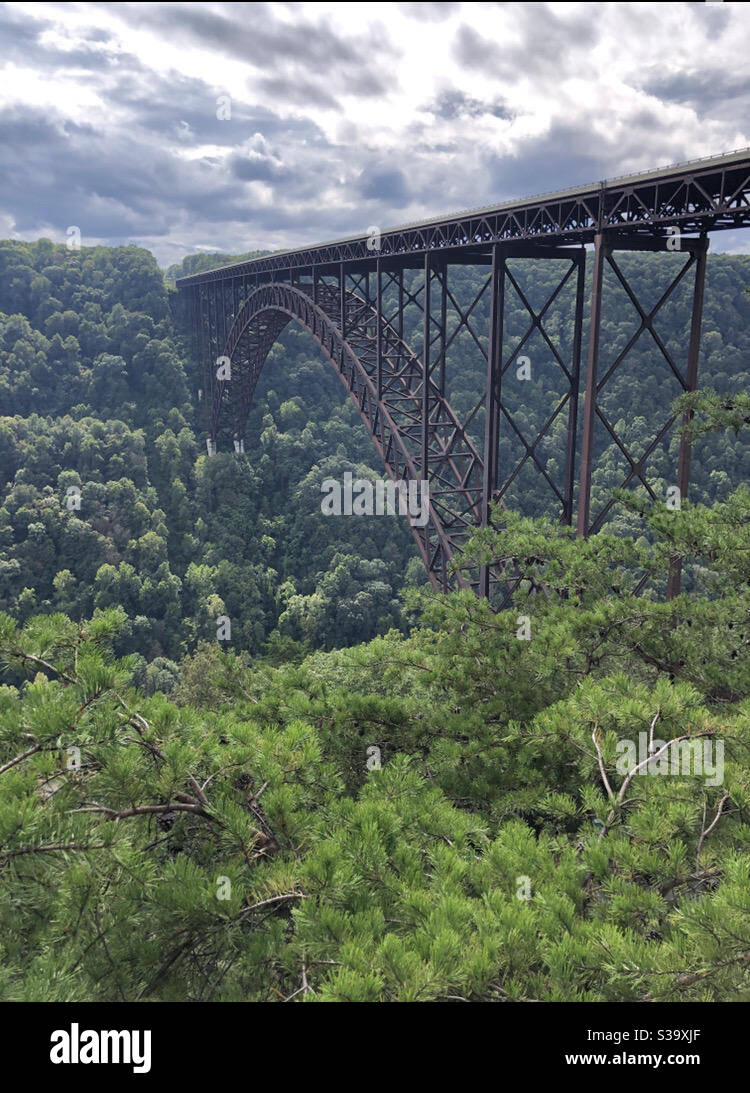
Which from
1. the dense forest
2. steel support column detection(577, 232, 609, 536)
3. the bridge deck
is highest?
the bridge deck

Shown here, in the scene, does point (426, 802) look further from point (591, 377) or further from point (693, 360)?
point (693, 360)

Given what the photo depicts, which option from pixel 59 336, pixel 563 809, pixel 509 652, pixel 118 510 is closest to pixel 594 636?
pixel 509 652

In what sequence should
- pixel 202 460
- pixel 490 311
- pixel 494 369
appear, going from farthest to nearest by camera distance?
pixel 202 460, pixel 490 311, pixel 494 369

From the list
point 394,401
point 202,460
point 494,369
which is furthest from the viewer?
point 202,460

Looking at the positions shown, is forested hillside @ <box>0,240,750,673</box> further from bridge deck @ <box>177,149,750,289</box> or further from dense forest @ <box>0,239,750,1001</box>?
dense forest @ <box>0,239,750,1001</box>

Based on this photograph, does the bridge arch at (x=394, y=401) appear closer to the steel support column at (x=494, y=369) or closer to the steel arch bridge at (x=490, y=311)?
the steel arch bridge at (x=490, y=311)

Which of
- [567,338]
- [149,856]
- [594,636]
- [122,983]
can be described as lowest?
[122,983]

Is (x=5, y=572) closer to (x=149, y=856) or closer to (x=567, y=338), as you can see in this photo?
(x=149, y=856)

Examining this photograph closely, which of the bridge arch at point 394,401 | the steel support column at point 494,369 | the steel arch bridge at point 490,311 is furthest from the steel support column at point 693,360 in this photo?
the steel support column at point 494,369

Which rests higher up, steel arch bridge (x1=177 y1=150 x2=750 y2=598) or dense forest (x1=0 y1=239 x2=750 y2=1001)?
steel arch bridge (x1=177 y1=150 x2=750 y2=598)

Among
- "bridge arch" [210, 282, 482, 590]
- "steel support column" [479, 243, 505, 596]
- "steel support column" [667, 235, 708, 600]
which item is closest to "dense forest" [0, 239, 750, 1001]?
"steel support column" [667, 235, 708, 600]

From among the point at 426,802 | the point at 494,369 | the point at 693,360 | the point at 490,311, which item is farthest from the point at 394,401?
the point at 426,802
